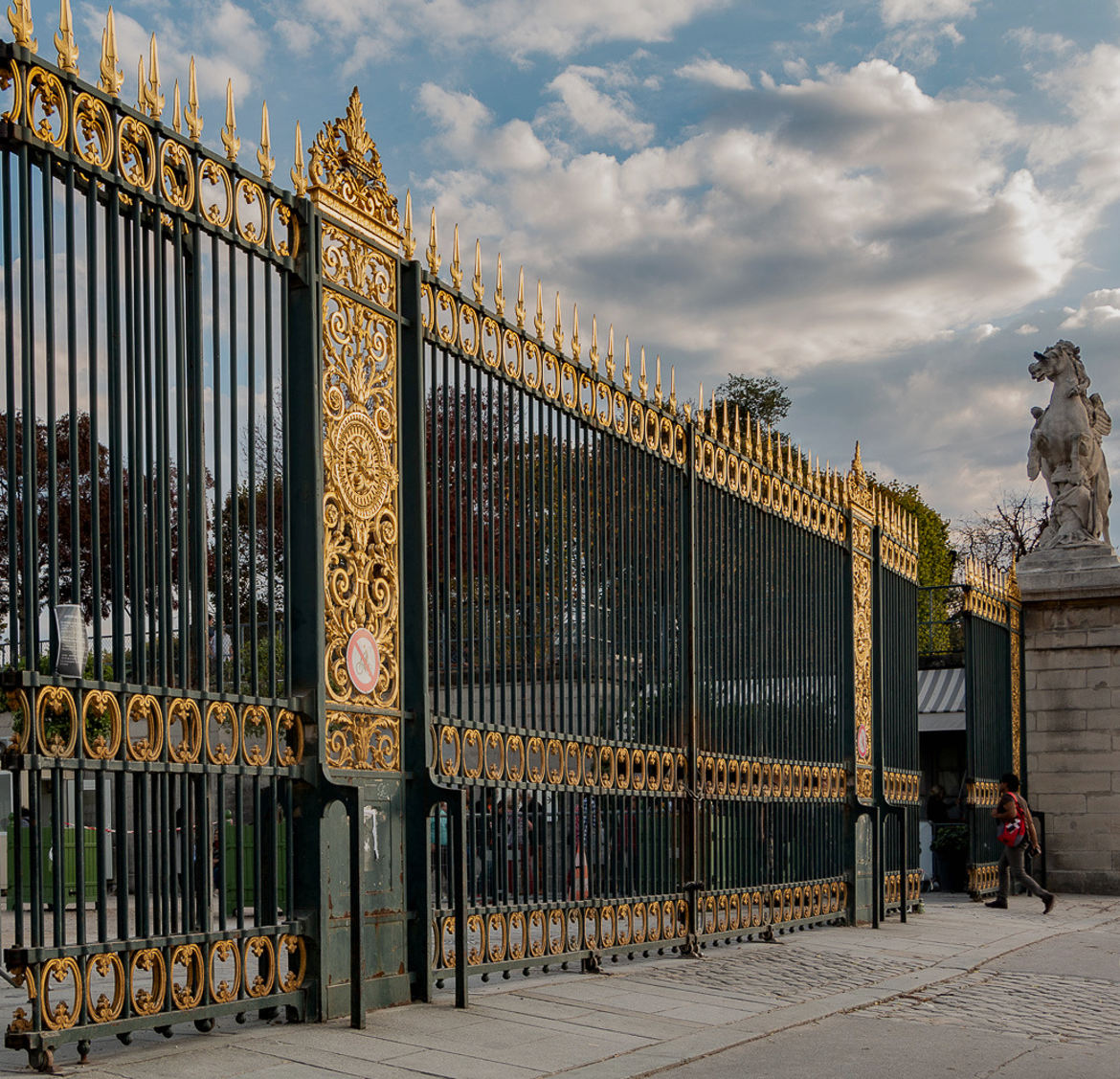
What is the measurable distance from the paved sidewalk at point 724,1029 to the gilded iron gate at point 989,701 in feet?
23.9

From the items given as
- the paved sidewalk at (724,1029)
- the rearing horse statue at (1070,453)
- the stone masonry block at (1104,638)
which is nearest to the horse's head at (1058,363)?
the rearing horse statue at (1070,453)

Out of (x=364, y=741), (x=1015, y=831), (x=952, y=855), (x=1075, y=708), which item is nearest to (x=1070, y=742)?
(x=1075, y=708)

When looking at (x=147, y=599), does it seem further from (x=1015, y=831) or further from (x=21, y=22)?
(x=1015, y=831)

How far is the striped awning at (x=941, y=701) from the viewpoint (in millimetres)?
26891

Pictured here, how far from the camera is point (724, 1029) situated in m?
7.66

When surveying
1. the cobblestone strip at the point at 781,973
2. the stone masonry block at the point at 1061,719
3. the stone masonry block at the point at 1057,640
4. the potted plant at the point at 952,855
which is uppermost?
the stone masonry block at the point at 1057,640

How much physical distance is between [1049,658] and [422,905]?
14.5 m

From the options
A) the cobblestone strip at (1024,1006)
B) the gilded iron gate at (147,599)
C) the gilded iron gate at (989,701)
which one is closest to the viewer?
the gilded iron gate at (147,599)

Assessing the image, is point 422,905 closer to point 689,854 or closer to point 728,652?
point 689,854

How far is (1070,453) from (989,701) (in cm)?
366

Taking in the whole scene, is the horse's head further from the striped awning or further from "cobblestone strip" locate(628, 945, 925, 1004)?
"cobblestone strip" locate(628, 945, 925, 1004)

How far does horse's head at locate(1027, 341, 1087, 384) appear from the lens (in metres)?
20.3

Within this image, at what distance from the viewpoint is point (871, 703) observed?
14.9 meters

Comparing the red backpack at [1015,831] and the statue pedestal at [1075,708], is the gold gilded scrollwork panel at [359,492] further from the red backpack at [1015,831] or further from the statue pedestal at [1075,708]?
the statue pedestal at [1075,708]
